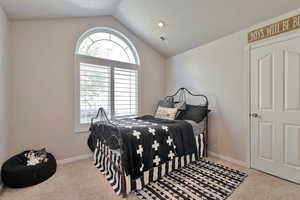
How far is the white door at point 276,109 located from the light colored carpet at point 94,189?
0.25 meters

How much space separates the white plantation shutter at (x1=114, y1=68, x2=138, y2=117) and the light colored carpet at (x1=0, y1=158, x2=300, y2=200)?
1.60m

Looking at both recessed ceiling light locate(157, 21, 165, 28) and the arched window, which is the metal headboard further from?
recessed ceiling light locate(157, 21, 165, 28)

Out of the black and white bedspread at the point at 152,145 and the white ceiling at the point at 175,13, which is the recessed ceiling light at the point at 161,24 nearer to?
the white ceiling at the point at 175,13

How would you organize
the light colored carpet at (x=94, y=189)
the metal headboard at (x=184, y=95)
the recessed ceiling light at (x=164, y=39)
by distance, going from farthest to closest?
the recessed ceiling light at (x=164, y=39)
the metal headboard at (x=184, y=95)
the light colored carpet at (x=94, y=189)

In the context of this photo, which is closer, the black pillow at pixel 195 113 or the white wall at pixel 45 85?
the white wall at pixel 45 85

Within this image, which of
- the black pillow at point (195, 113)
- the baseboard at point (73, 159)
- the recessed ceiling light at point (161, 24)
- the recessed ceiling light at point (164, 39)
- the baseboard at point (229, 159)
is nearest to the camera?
the baseboard at point (229, 159)

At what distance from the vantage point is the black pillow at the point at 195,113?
301 centimetres

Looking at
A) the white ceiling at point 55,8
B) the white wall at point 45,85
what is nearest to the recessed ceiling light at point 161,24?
the white ceiling at point 55,8

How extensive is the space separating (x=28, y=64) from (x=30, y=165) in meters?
1.62

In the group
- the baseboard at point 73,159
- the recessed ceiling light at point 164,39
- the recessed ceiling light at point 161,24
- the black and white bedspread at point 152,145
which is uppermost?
the recessed ceiling light at point 161,24

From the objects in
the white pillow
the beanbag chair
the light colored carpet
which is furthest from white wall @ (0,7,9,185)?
the white pillow

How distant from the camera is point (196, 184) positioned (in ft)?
6.84

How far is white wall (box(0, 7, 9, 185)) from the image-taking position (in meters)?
2.09

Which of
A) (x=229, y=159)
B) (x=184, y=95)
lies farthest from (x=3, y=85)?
(x=229, y=159)
